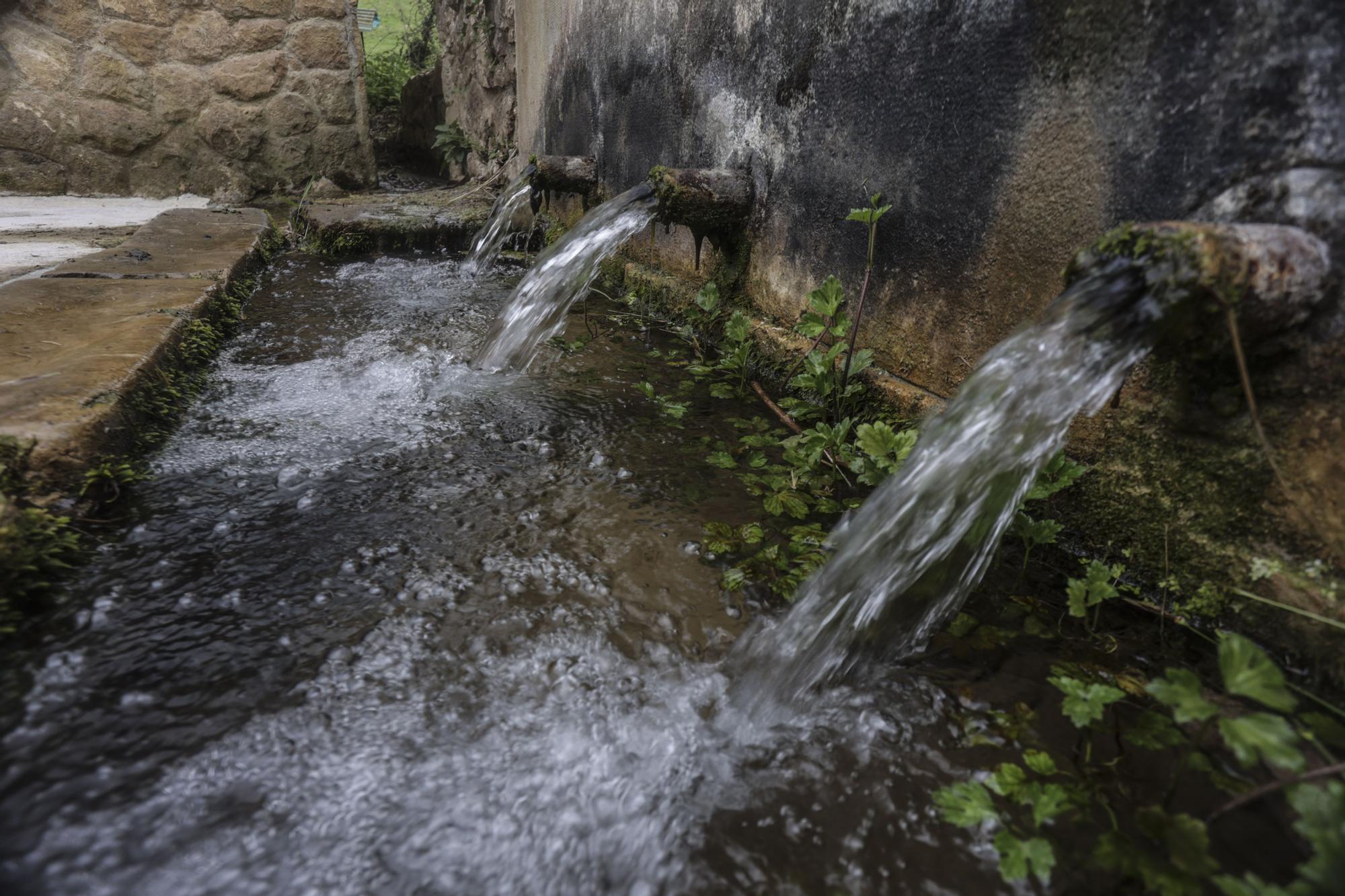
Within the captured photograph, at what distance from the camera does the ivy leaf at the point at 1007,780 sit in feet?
3.59

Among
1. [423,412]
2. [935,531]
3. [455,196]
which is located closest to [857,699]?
[935,531]

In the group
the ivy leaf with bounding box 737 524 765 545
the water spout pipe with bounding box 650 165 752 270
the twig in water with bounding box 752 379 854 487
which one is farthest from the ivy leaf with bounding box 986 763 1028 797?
the water spout pipe with bounding box 650 165 752 270

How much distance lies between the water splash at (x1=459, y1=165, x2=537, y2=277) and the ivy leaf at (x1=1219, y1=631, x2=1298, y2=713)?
157 inches

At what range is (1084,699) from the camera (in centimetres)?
115

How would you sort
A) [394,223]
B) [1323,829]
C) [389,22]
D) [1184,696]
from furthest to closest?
[389,22], [394,223], [1184,696], [1323,829]

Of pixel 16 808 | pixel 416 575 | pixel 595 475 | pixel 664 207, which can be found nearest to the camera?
pixel 16 808

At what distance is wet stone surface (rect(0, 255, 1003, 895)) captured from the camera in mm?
984

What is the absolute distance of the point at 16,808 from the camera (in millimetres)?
983

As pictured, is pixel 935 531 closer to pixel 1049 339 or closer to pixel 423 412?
pixel 1049 339

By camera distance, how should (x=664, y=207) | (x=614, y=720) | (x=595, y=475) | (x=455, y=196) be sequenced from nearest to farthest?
(x=614, y=720) → (x=595, y=475) → (x=664, y=207) → (x=455, y=196)

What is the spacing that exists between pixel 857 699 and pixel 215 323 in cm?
263

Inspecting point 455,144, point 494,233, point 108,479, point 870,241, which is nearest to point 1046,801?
point 870,241

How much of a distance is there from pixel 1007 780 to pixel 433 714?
2.91 feet

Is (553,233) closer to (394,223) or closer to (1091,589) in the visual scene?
(394,223)
